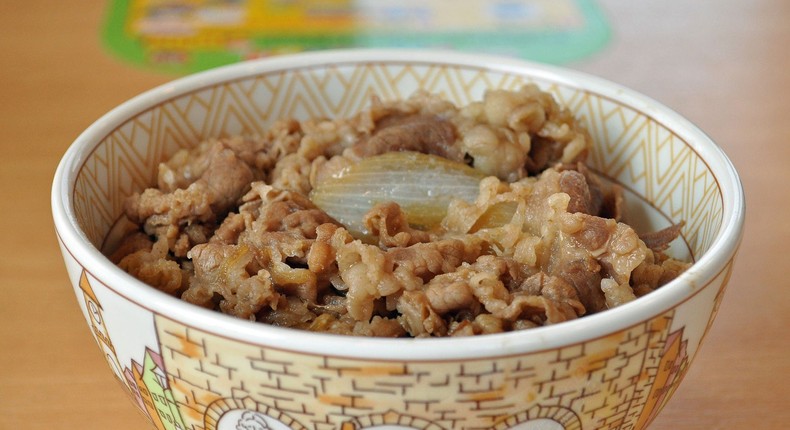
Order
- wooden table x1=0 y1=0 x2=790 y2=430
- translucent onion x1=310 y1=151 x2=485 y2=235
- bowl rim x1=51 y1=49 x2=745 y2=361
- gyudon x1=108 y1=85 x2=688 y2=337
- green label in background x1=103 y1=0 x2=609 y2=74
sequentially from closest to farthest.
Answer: bowl rim x1=51 y1=49 x2=745 y2=361 → gyudon x1=108 y1=85 x2=688 y2=337 → translucent onion x1=310 y1=151 x2=485 y2=235 → wooden table x1=0 y1=0 x2=790 y2=430 → green label in background x1=103 y1=0 x2=609 y2=74

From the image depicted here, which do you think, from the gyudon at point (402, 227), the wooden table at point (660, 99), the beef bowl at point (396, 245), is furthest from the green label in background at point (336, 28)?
the gyudon at point (402, 227)

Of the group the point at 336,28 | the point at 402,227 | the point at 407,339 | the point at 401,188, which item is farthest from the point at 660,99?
the point at 407,339

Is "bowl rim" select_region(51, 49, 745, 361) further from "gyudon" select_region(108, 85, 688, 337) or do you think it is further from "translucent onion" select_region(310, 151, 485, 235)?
"translucent onion" select_region(310, 151, 485, 235)

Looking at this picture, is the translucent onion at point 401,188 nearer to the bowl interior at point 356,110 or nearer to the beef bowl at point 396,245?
the beef bowl at point 396,245

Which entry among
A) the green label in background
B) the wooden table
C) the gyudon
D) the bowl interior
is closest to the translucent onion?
the gyudon

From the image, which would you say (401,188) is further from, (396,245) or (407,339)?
(407,339)

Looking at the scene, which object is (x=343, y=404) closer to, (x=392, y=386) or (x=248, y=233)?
(x=392, y=386)
